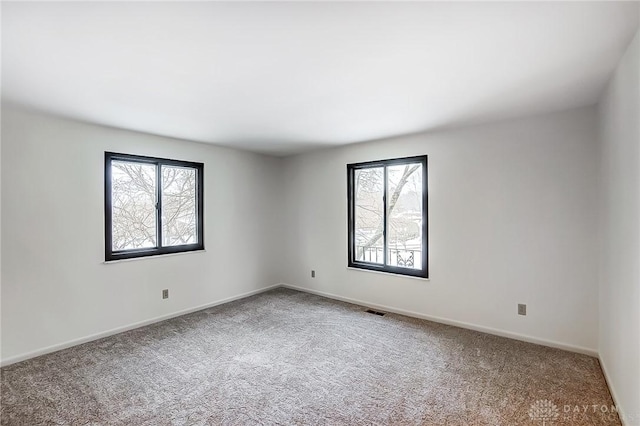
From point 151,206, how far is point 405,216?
129 inches

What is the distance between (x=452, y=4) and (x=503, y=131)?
2317 millimetres

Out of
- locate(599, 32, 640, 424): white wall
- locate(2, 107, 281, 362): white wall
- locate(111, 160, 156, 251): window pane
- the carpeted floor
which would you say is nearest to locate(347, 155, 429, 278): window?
the carpeted floor

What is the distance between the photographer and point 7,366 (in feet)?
8.87

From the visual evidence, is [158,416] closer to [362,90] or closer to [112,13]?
[112,13]

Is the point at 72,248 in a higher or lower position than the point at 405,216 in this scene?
lower

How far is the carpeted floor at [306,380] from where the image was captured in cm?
204

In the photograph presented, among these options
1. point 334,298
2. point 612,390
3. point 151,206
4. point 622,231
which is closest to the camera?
point 622,231

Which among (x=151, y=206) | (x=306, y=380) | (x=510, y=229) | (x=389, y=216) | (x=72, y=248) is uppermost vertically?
(x=151, y=206)

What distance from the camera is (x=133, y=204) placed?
367cm

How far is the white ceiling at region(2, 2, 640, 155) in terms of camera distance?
1.47 meters

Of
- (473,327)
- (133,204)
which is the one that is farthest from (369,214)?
(133,204)

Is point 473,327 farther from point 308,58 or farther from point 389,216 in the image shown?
point 308,58

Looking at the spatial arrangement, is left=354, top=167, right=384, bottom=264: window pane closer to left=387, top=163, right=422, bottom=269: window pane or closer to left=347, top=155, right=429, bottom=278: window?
left=347, top=155, right=429, bottom=278: window

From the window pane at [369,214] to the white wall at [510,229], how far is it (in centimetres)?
26
